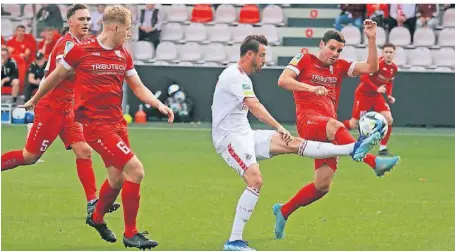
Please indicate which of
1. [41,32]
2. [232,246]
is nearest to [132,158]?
[232,246]

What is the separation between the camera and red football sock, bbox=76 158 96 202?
1168 centimetres

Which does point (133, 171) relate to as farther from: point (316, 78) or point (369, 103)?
point (369, 103)

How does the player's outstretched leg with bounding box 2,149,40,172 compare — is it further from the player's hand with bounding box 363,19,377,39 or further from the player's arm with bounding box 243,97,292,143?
the player's hand with bounding box 363,19,377,39

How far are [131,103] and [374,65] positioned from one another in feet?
48.4

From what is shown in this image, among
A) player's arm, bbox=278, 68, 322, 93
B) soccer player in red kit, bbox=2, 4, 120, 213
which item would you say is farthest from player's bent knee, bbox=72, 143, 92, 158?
player's arm, bbox=278, 68, 322, 93

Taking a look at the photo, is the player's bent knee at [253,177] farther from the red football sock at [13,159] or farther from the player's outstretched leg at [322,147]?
the red football sock at [13,159]

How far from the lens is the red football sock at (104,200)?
10.2 metres

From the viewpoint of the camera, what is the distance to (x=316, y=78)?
11.0m

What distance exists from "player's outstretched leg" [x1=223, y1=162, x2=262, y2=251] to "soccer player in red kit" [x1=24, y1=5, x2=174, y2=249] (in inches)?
30.0

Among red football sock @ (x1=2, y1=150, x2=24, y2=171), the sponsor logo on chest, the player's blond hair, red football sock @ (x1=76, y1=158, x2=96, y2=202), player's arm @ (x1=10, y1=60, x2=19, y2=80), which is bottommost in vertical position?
player's arm @ (x1=10, y1=60, x2=19, y2=80)

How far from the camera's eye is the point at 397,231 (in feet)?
35.8

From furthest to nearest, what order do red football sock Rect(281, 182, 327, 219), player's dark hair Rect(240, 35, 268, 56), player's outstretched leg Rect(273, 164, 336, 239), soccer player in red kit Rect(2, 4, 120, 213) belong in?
1. soccer player in red kit Rect(2, 4, 120, 213)
2. red football sock Rect(281, 182, 327, 219)
3. player's outstretched leg Rect(273, 164, 336, 239)
4. player's dark hair Rect(240, 35, 268, 56)

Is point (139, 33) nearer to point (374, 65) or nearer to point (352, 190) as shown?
point (352, 190)

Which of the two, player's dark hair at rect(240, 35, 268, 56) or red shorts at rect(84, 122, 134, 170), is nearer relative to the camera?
red shorts at rect(84, 122, 134, 170)
